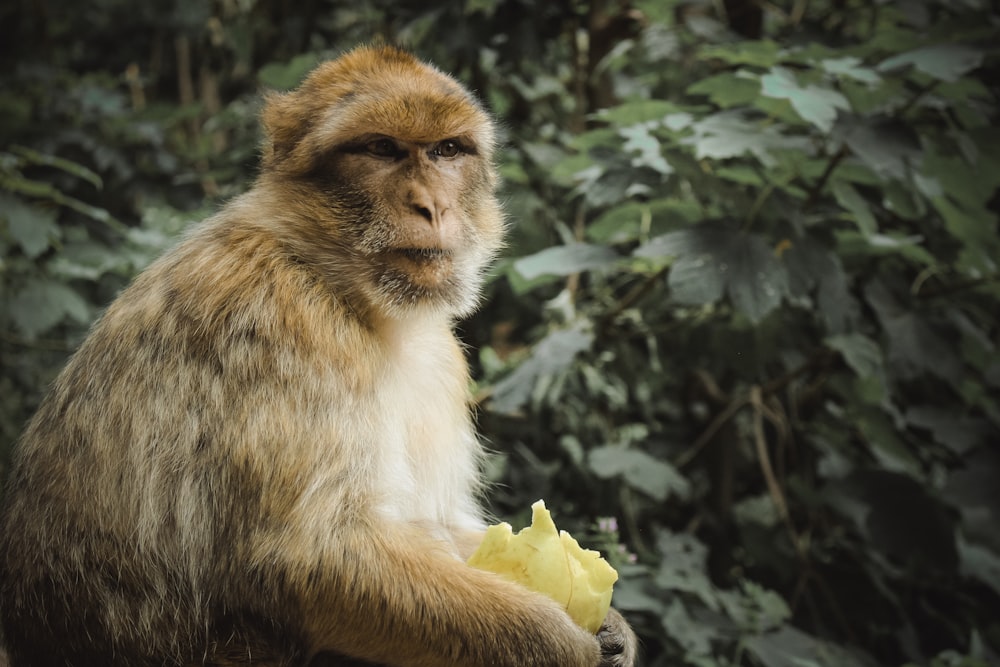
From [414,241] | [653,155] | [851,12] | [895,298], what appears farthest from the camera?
[851,12]

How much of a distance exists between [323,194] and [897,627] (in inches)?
131

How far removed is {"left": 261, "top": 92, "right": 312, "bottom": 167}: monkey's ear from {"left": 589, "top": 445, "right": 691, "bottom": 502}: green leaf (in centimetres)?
182

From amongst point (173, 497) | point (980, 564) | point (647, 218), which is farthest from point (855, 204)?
point (173, 497)

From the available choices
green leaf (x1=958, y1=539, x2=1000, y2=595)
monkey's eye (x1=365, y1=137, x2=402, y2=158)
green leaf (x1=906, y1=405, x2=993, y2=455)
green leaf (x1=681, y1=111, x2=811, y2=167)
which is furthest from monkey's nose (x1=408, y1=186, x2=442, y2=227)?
green leaf (x1=958, y1=539, x2=1000, y2=595)

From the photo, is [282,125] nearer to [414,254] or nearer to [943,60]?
[414,254]

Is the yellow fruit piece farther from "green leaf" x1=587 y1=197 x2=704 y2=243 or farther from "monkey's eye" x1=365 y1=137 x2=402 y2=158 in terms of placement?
"green leaf" x1=587 y1=197 x2=704 y2=243

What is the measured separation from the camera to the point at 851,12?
503 cm

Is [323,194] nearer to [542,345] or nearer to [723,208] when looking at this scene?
[542,345]

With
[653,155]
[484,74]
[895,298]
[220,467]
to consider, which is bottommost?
[895,298]

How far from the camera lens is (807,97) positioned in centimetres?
268

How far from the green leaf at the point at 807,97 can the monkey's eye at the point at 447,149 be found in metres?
0.96

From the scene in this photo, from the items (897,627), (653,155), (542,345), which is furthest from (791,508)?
(653,155)

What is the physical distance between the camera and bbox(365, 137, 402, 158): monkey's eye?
2.33m

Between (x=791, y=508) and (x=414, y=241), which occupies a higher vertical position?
(x=414, y=241)
